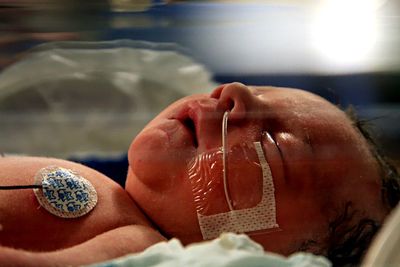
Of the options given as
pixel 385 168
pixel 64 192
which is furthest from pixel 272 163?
pixel 64 192

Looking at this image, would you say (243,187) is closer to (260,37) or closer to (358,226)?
(358,226)

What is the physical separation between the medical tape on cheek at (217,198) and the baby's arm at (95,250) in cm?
6

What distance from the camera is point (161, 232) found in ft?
2.94

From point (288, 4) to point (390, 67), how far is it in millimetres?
223

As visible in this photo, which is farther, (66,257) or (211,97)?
(211,97)

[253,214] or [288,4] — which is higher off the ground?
[288,4]

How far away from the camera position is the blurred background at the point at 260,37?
92cm

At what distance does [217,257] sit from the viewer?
0.70 m

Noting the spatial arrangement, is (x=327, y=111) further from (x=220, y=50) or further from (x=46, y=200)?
(x=46, y=200)

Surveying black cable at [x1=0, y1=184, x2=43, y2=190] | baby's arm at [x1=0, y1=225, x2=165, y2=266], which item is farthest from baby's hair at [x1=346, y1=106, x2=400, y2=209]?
black cable at [x1=0, y1=184, x2=43, y2=190]

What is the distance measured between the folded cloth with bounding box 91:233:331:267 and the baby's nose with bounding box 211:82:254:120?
0.20 meters

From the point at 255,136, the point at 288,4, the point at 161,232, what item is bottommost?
the point at 161,232

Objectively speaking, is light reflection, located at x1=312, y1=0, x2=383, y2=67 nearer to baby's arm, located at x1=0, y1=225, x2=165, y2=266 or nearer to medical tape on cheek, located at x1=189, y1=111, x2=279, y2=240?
medical tape on cheek, located at x1=189, y1=111, x2=279, y2=240

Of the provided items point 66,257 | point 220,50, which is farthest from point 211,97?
point 66,257
